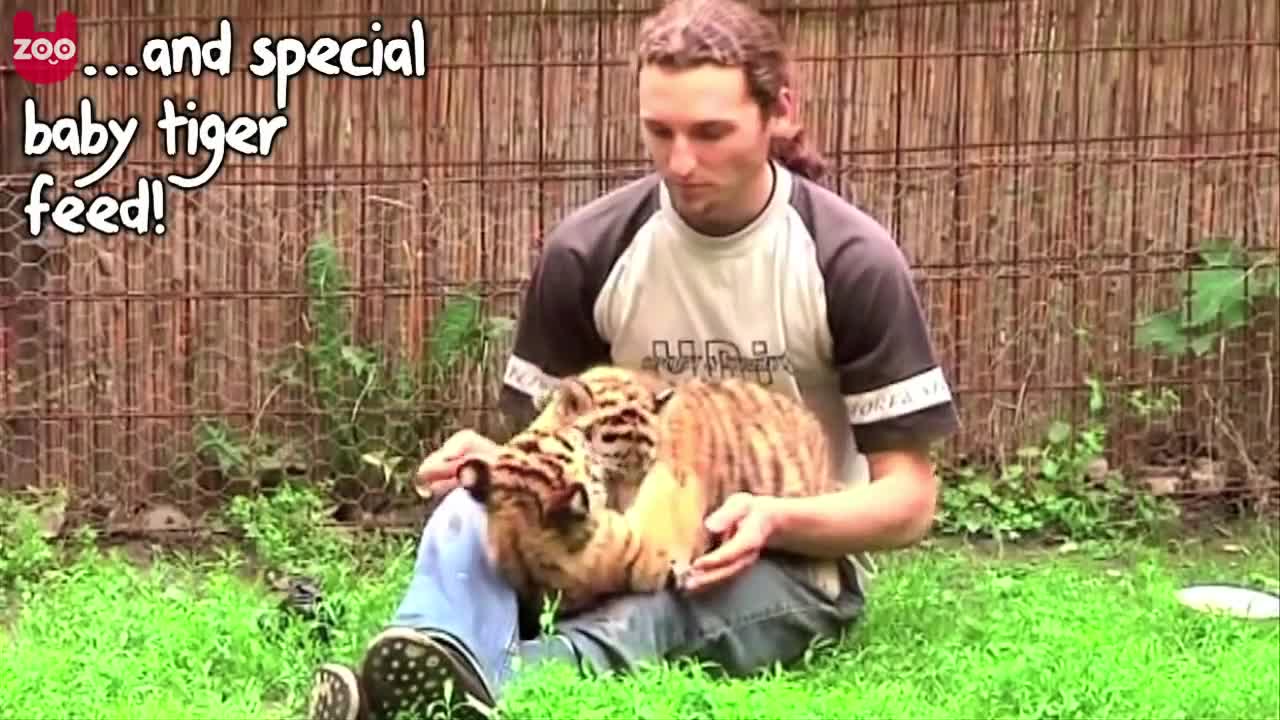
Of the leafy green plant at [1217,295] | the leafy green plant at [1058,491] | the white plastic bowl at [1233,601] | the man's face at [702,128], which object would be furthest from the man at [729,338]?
the leafy green plant at [1217,295]

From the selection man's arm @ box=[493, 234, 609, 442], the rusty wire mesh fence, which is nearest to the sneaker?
man's arm @ box=[493, 234, 609, 442]

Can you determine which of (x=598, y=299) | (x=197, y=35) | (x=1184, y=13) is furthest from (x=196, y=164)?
(x=1184, y=13)

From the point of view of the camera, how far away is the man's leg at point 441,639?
279cm

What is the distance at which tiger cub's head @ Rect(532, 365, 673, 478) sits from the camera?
306 cm

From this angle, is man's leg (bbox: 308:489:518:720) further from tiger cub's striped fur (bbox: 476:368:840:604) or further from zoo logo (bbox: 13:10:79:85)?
zoo logo (bbox: 13:10:79:85)

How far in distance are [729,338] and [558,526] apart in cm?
43

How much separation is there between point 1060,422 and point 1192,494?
0.33 metres

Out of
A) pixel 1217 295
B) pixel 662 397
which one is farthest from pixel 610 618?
pixel 1217 295

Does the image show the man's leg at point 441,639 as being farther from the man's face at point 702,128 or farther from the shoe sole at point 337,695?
the man's face at point 702,128

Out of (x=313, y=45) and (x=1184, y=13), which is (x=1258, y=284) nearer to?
(x=1184, y=13)

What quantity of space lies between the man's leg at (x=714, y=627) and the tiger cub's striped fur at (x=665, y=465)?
32mm

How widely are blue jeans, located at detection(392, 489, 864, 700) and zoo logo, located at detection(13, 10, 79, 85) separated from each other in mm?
2116

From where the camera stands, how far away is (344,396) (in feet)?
15.8

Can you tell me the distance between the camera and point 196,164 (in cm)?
479
